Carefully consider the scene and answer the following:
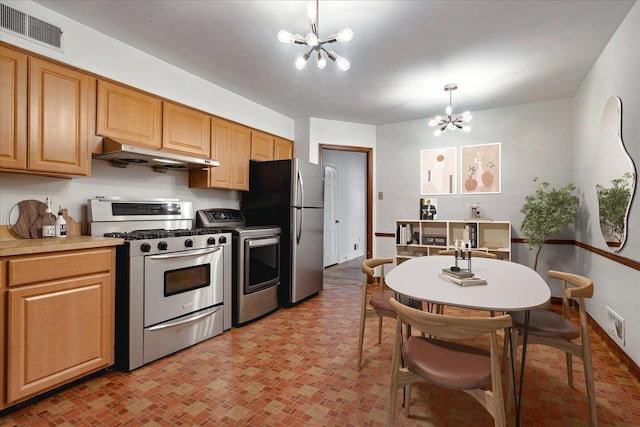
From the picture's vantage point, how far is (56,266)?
1.95 meters

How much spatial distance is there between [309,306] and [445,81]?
3.12 metres

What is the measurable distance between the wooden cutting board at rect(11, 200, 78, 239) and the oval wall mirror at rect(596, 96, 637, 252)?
441cm

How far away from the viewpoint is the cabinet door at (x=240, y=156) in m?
3.80

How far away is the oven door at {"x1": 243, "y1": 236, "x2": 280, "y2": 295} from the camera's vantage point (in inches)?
128

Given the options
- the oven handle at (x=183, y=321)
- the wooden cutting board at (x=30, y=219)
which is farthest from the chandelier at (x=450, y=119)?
the wooden cutting board at (x=30, y=219)

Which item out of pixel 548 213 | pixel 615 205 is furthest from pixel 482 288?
pixel 548 213

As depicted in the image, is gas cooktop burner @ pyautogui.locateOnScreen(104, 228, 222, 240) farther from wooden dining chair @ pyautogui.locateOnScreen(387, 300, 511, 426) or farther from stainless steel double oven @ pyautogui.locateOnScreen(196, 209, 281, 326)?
wooden dining chair @ pyautogui.locateOnScreen(387, 300, 511, 426)

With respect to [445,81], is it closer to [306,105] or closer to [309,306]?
[306,105]

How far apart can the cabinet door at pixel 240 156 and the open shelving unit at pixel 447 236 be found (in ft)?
7.82

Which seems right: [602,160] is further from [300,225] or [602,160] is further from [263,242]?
[263,242]

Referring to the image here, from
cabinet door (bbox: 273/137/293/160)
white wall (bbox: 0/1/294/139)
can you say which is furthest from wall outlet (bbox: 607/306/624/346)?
white wall (bbox: 0/1/294/139)

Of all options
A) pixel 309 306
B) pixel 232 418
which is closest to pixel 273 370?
pixel 232 418

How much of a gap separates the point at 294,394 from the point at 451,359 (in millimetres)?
1081

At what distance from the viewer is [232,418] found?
178cm
